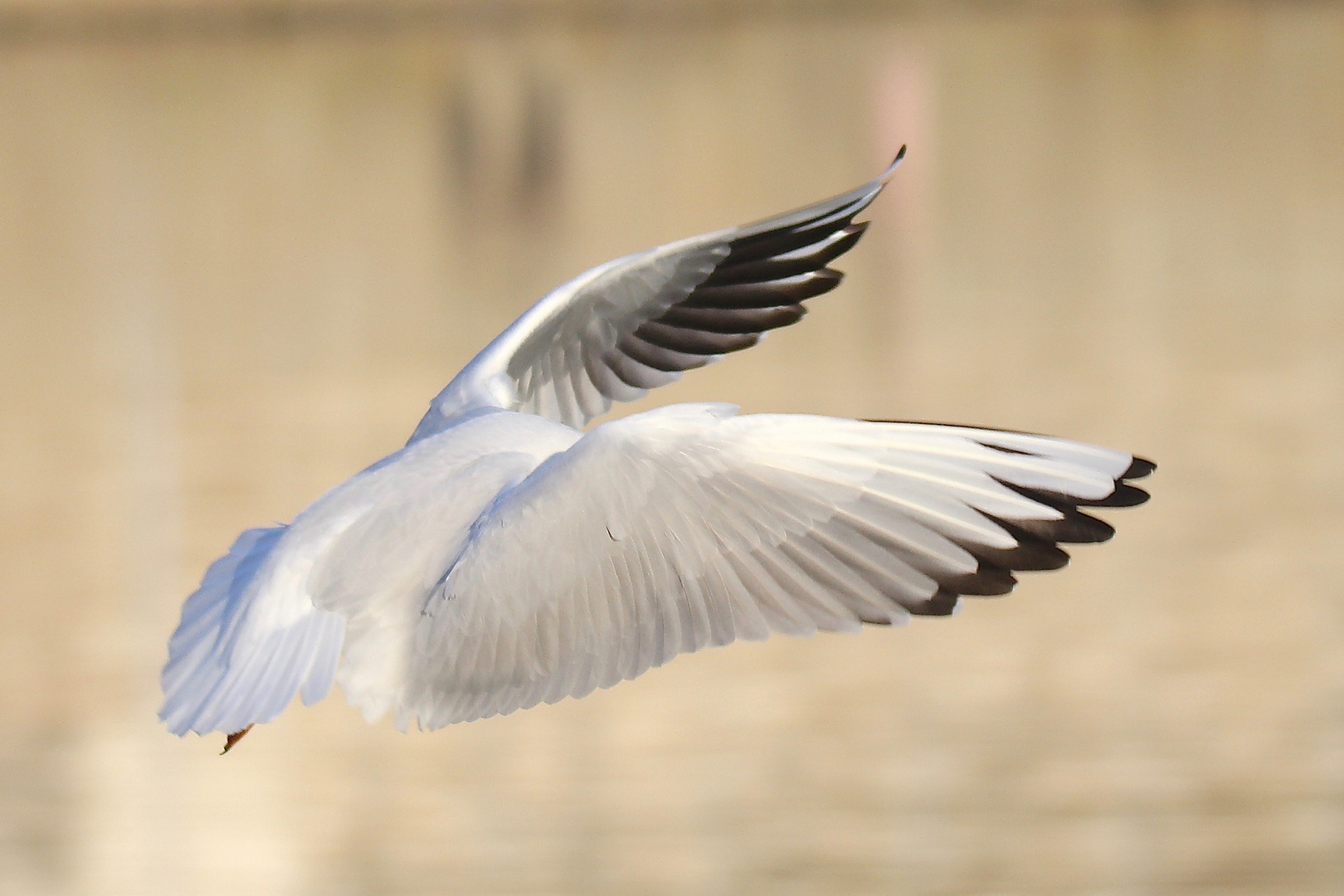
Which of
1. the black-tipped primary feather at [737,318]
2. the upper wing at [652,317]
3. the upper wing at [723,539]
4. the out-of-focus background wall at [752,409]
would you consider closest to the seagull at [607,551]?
the upper wing at [723,539]

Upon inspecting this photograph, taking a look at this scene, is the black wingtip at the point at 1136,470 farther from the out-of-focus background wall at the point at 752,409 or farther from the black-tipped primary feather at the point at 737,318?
the out-of-focus background wall at the point at 752,409

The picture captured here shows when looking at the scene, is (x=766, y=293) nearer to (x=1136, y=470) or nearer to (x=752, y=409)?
(x=1136, y=470)

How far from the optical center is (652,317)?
249 centimetres

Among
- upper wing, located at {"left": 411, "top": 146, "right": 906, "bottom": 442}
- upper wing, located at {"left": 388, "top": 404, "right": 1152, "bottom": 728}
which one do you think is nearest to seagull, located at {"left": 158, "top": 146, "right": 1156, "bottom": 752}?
upper wing, located at {"left": 388, "top": 404, "right": 1152, "bottom": 728}

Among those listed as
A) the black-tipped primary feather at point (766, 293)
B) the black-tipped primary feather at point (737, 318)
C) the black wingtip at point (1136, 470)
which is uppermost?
the black-tipped primary feather at point (766, 293)

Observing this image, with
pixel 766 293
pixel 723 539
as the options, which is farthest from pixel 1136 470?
pixel 766 293

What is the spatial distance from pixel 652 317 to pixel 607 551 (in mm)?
676

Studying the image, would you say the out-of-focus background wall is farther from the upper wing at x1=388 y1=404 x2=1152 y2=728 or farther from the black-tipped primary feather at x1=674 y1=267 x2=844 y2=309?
the upper wing at x1=388 y1=404 x2=1152 y2=728

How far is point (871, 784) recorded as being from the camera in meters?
3.57

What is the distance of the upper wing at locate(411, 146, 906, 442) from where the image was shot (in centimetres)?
226

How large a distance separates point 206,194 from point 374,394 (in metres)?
5.09

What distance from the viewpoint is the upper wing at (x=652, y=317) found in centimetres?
226

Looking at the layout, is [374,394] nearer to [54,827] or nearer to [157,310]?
[157,310]

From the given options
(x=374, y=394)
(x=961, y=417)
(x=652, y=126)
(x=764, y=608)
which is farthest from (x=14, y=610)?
(x=652, y=126)
